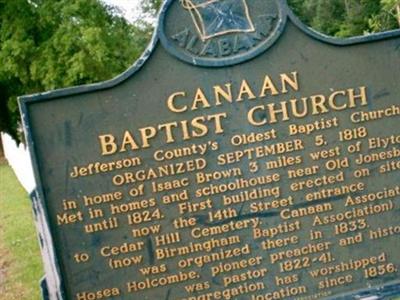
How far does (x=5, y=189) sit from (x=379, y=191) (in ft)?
41.9

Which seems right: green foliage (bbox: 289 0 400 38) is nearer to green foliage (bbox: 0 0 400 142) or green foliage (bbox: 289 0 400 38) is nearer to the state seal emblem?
green foliage (bbox: 0 0 400 142)

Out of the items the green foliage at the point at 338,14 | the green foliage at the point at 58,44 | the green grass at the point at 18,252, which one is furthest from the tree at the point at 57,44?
the green foliage at the point at 338,14

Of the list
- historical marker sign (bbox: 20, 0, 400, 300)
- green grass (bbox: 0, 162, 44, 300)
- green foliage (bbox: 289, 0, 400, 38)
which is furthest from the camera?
green foliage (bbox: 289, 0, 400, 38)

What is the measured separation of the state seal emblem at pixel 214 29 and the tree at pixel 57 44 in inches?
501

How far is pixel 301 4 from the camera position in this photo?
52562mm

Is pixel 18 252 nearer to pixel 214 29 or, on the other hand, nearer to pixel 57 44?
pixel 214 29

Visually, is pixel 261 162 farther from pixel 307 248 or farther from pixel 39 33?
pixel 39 33

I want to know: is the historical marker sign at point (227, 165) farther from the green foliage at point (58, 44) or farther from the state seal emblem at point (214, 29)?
the green foliage at point (58, 44)

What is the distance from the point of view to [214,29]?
3.96 meters

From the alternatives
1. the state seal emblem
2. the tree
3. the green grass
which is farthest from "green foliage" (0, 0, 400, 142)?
the state seal emblem

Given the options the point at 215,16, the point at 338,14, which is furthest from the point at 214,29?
the point at 338,14

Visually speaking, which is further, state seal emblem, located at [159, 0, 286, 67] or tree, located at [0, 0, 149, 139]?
tree, located at [0, 0, 149, 139]

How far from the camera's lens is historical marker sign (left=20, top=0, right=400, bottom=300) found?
3.89 meters

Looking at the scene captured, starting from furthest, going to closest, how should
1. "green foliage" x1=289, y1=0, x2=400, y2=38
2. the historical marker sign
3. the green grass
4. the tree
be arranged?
1. "green foliage" x1=289, y1=0, x2=400, y2=38
2. the tree
3. the green grass
4. the historical marker sign
